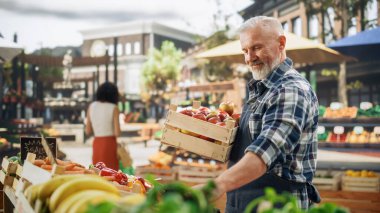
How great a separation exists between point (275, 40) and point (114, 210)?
1.75 metres

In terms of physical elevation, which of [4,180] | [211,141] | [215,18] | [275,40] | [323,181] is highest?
[215,18]

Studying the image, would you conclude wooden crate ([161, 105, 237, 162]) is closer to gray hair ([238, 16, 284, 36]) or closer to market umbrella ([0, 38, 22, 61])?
gray hair ([238, 16, 284, 36])

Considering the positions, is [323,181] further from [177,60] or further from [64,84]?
[177,60]

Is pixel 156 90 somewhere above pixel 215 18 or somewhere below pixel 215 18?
below

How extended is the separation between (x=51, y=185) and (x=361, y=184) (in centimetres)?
634

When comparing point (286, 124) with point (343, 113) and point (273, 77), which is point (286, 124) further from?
point (343, 113)

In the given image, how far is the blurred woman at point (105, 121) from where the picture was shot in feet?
22.5

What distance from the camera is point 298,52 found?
29.3ft

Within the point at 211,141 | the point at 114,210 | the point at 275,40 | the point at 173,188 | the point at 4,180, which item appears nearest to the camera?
the point at 114,210

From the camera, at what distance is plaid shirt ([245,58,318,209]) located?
97.3 inches

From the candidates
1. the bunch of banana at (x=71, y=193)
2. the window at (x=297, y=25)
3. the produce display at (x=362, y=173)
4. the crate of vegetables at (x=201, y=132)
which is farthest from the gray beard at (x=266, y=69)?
the window at (x=297, y=25)

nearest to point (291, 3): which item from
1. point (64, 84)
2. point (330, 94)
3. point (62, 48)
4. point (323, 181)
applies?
point (330, 94)

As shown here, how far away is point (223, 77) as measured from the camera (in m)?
25.9

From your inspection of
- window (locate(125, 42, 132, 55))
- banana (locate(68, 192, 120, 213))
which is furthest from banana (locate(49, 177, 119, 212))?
window (locate(125, 42, 132, 55))
